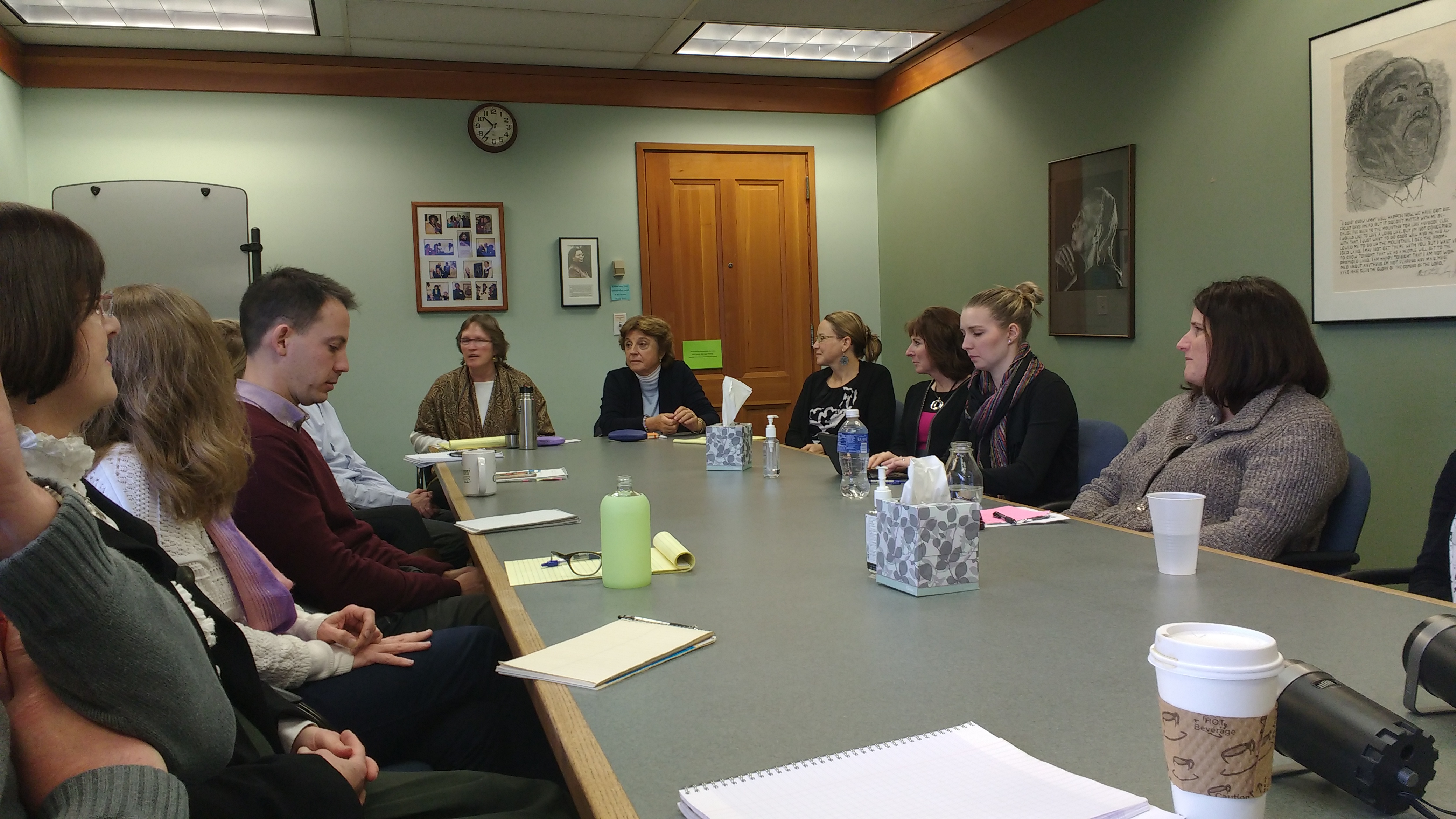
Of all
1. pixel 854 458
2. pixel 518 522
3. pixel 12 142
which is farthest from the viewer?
pixel 12 142

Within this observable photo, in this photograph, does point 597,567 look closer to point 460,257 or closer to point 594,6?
point 594,6

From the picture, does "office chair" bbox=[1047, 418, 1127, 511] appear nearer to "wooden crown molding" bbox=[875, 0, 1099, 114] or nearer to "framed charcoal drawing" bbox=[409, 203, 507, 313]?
"wooden crown molding" bbox=[875, 0, 1099, 114]

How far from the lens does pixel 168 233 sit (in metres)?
4.58

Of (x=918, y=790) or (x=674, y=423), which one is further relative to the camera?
(x=674, y=423)

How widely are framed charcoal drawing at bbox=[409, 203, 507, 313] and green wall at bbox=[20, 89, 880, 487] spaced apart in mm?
48

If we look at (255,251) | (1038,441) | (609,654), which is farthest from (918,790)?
(255,251)

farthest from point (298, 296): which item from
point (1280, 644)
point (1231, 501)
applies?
point (1231, 501)

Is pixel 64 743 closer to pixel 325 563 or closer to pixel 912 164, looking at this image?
pixel 325 563

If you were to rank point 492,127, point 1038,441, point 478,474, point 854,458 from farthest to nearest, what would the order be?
point 492,127
point 1038,441
point 478,474
point 854,458

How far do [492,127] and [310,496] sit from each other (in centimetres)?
402

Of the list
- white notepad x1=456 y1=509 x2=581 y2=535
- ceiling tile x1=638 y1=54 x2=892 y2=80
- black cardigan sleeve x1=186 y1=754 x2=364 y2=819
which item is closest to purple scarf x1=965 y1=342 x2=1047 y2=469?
white notepad x1=456 y1=509 x2=581 y2=535

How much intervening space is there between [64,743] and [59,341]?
40cm

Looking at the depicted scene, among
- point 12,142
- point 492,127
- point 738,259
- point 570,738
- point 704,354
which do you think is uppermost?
point 492,127

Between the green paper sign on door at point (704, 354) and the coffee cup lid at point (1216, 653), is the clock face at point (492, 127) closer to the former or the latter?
the green paper sign on door at point (704, 354)
